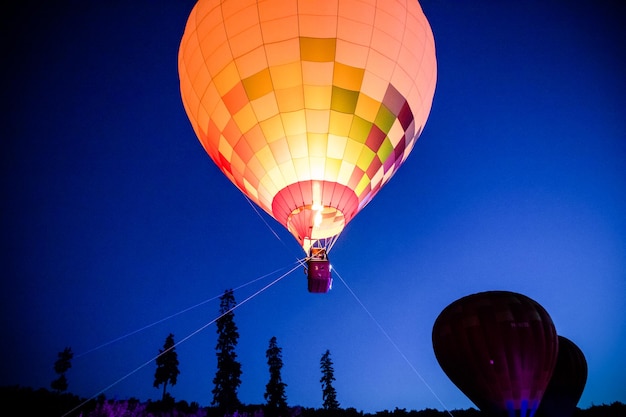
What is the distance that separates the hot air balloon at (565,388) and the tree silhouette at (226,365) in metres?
13.6

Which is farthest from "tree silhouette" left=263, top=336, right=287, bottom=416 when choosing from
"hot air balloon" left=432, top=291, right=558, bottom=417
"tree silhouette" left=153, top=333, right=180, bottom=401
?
"hot air balloon" left=432, top=291, right=558, bottom=417

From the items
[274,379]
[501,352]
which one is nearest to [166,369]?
[274,379]

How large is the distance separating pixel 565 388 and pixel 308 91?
477 inches

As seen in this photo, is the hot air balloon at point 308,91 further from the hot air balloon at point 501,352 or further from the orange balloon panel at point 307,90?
the hot air balloon at point 501,352

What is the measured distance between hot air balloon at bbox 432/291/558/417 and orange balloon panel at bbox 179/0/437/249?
5.77m

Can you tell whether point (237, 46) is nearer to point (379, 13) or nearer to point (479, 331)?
point (379, 13)

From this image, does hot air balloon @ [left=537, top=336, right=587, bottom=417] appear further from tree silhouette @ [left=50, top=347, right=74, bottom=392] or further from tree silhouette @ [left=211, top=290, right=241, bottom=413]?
tree silhouette @ [left=50, top=347, right=74, bottom=392]

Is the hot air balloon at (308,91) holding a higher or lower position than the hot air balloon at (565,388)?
higher

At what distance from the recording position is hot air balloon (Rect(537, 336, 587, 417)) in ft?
36.4

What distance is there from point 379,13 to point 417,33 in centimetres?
114

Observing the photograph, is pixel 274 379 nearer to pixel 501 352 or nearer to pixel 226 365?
pixel 226 365

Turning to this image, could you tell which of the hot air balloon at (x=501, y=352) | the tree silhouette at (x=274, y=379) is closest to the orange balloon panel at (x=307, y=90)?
the hot air balloon at (x=501, y=352)

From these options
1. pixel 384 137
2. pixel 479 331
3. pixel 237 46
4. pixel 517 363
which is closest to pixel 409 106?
pixel 384 137

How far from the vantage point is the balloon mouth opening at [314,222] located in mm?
6969
